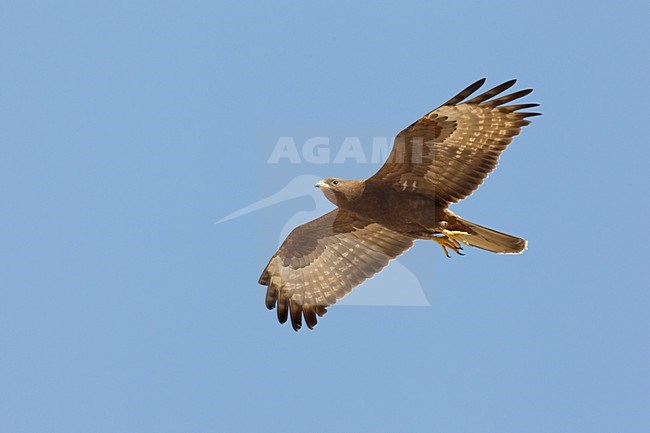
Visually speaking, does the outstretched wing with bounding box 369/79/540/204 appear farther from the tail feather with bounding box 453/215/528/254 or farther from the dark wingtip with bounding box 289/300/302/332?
the dark wingtip with bounding box 289/300/302/332

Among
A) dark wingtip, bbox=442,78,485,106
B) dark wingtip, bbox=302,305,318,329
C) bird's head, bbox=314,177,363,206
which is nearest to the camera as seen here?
dark wingtip, bbox=442,78,485,106

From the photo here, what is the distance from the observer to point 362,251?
1548 cm

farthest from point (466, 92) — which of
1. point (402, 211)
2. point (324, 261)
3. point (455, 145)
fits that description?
point (324, 261)

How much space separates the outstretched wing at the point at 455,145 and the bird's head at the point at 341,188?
0.79 ft

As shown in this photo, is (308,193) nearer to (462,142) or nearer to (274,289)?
(274,289)

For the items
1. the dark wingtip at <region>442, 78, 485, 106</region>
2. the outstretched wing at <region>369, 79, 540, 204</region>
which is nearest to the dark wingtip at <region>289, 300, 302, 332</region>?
the outstretched wing at <region>369, 79, 540, 204</region>

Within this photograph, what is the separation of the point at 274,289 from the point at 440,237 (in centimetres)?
259

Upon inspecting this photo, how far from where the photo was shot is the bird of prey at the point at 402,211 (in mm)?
13586

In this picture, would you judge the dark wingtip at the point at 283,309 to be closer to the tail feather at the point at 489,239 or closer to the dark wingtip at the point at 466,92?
the tail feather at the point at 489,239

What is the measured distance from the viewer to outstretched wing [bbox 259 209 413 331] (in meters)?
15.2

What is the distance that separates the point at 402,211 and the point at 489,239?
49.1 inches

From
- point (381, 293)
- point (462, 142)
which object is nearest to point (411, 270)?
point (381, 293)

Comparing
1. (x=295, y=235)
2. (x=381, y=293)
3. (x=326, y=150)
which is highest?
(x=326, y=150)

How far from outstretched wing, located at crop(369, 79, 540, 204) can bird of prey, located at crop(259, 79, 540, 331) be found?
0.01m
